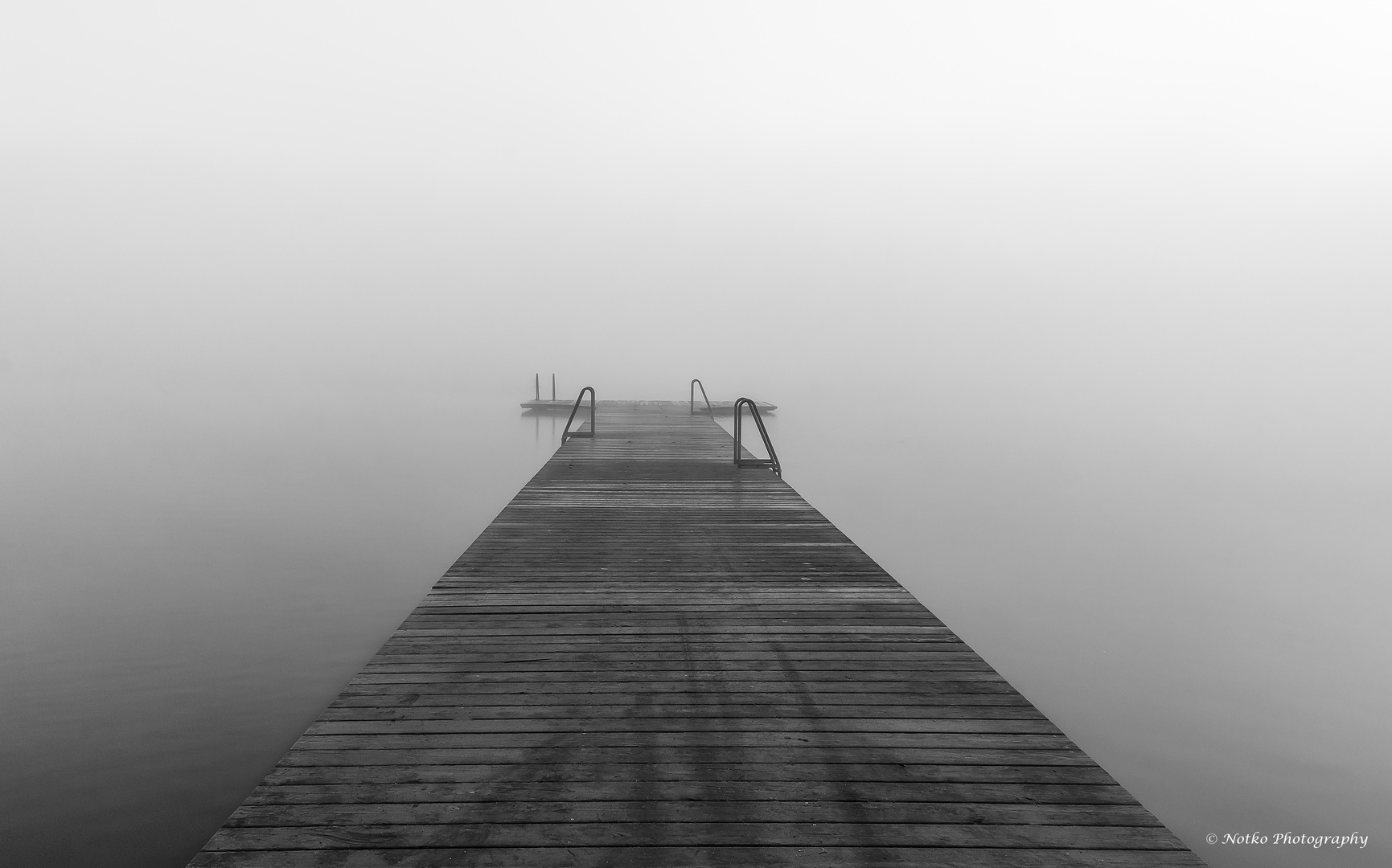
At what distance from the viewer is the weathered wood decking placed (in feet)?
7.30

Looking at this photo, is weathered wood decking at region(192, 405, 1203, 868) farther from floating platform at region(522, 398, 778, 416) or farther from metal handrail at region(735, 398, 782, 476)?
floating platform at region(522, 398, 778, 416)

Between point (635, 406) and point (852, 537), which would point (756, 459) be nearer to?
point (852, 537)

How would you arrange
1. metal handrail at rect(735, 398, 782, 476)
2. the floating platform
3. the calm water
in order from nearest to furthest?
the calm water
metal handrail at rect(735, 398, 782, 476)
the floating platform

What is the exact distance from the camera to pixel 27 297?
2992 inches

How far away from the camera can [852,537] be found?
11234 mm

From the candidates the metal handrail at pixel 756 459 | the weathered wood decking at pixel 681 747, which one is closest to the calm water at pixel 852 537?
the weathered wood decking at pixel 681 747

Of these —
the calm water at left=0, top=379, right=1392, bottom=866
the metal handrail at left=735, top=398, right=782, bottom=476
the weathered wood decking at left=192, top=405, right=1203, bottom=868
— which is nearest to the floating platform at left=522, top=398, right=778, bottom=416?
the calm water at left=0, top=379, right=1392, bottom=866

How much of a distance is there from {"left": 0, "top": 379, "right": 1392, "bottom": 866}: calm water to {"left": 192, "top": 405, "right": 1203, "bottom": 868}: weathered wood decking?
2098mm

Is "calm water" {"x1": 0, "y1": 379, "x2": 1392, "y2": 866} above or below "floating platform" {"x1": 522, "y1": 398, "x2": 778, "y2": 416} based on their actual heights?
below

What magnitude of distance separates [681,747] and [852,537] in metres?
8.81

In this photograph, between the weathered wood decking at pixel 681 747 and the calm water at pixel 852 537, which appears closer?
the weathered wood decking at pixel 681 747

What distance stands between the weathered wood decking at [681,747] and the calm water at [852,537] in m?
2.10

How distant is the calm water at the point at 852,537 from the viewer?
15.1 feet

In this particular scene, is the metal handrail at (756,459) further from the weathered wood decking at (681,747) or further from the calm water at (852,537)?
the weathered wood decking at (681,747)
